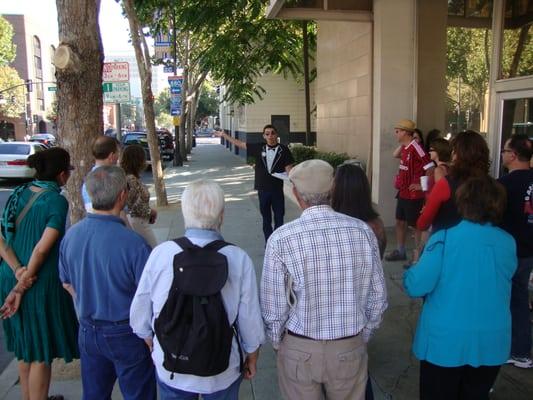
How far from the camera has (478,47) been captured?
788cm

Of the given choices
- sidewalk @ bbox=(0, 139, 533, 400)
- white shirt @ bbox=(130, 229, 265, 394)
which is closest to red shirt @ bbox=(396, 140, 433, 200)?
sidewalk @ bbox=(0, 139, 533, 400)

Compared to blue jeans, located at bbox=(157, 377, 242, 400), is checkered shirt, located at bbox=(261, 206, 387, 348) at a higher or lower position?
higher

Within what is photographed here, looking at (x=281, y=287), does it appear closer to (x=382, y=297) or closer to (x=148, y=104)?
(x=382, y=297)

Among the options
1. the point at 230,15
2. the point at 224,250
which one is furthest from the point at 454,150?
the point at 230,15

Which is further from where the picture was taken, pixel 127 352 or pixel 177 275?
pixel 127 352

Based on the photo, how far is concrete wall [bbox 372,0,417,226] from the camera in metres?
8.16

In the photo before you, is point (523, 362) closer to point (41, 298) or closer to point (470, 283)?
point (470, 283)

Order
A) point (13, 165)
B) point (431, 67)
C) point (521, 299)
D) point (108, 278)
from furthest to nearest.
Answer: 1. point (13, 165)
2. point (431, 67)
3. point (521, 299)
4. point (108, 278)

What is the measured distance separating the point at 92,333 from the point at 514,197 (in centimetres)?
298

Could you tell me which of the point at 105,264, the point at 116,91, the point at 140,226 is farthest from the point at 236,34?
the point at 105,264

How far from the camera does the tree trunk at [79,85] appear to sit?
4.16 meters

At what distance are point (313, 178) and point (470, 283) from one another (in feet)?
3.19

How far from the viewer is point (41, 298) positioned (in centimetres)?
316

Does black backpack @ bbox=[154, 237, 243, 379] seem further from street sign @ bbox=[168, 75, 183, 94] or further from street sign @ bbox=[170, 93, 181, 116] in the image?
street sign @ bbox=[170, 93, 181, 116]
